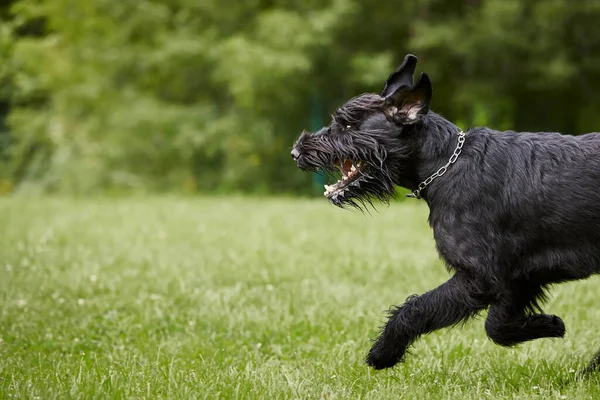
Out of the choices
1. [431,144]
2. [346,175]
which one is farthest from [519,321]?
[346,175]

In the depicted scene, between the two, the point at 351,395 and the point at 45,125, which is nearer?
the point at 351,395

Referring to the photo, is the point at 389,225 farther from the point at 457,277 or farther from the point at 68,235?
the point at 457,277

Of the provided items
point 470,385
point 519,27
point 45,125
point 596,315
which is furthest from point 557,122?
point 470,385

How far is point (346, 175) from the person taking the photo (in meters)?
4.79

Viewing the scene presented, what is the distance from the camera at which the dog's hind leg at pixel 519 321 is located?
4.41 meters

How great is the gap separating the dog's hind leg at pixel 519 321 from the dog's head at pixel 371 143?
0.95 metres

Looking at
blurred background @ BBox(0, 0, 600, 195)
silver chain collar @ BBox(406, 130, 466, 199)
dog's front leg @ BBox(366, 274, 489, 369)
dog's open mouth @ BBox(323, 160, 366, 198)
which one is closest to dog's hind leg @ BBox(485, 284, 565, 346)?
dog's front leg @ BBox(366, 274, 489, 369)

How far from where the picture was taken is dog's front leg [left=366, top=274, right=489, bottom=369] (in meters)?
4.21

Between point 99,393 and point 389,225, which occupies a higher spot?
point 99,393

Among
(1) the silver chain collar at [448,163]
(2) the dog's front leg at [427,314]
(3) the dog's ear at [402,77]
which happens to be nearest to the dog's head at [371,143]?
(3) the dog's ear at [402,77]

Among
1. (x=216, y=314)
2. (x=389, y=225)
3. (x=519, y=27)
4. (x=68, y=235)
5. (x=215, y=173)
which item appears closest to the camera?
(x=216, y=314)

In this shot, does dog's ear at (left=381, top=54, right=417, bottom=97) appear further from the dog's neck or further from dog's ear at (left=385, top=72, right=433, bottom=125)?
the dog's neck

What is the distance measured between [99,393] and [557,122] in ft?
78.0

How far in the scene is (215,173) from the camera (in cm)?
2344
